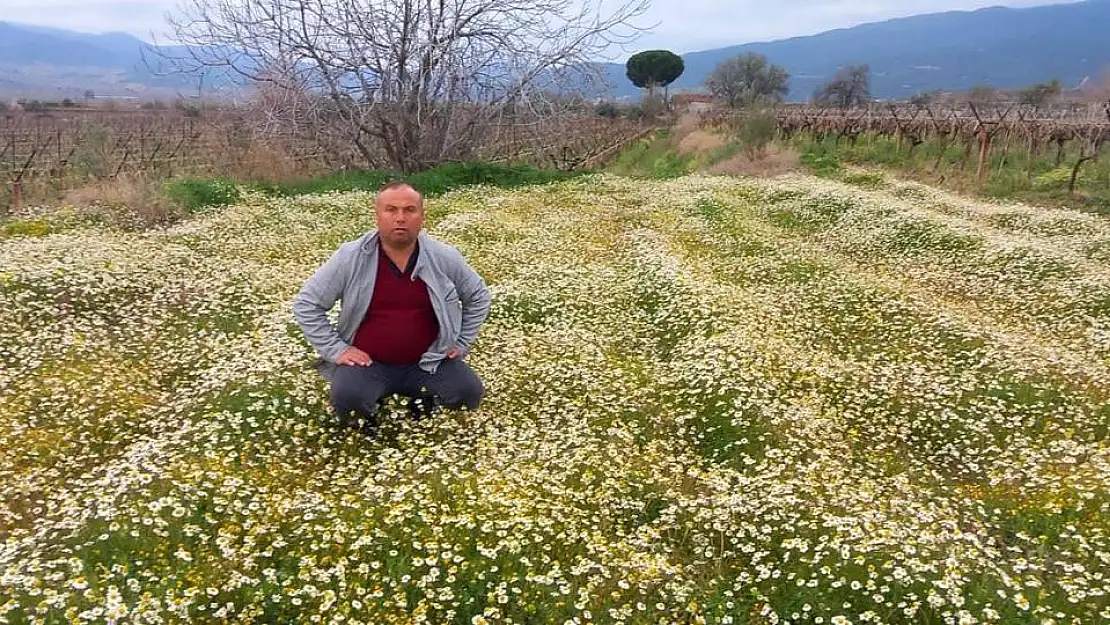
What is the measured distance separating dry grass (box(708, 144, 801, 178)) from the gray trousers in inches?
1097

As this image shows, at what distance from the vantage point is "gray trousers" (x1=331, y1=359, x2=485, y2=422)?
7625 millimetres

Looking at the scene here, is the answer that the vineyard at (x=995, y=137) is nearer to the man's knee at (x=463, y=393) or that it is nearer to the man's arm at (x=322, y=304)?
the man's knee at (x=463, y=393)

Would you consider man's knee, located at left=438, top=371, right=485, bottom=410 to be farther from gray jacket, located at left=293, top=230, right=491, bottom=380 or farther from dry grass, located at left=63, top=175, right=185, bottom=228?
dry grass, located at left=63, top=175, right=185, bottom=228

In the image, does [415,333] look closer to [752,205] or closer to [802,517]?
[802,517]

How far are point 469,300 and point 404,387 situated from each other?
1144 millimetres

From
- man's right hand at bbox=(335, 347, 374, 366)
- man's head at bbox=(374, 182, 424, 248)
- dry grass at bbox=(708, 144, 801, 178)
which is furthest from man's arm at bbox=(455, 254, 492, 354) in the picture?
dry grass at bbox=(708, 144, 801, 178)

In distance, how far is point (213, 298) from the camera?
40.2 feet

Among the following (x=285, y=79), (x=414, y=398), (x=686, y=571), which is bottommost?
(x=686, y=571)

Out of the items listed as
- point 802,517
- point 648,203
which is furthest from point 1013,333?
point 648,203

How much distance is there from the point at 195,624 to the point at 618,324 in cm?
823

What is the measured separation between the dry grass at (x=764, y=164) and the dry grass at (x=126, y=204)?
2384cm

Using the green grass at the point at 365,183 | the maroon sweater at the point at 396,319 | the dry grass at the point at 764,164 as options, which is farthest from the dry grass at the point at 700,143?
the maroon sweater at the point at 396,319

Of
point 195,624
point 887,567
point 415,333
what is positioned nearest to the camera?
point 195,624

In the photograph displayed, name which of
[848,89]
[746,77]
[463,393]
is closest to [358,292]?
[463,393]
